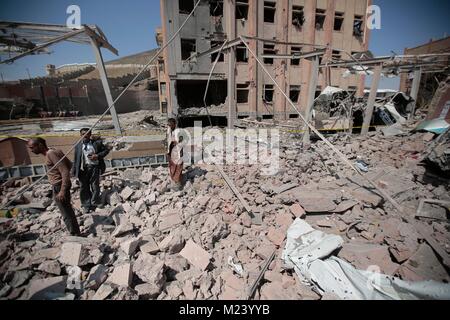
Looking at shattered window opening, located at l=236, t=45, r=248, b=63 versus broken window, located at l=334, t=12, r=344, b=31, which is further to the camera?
broken window, located at l=334, t=12, r=344, b=31

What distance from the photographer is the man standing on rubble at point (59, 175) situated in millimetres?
3273

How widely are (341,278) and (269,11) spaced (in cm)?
2123

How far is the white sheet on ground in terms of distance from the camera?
2479 mm

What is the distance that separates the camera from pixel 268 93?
19.3 metres

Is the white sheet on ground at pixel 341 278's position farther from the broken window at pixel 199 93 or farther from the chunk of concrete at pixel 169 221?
the broken window at pixel 199 93

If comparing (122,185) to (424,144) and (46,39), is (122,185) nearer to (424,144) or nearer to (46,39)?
(46,39)

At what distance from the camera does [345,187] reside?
499cm

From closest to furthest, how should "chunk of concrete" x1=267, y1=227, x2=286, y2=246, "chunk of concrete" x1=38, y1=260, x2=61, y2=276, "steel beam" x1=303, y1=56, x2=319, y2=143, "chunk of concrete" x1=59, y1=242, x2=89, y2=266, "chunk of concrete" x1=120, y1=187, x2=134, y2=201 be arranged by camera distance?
"chunk of concrete" x1=38, y1=260, x2=61, y2=276
"chunk of concrete" x1=59, y1=242, x2=89, y2=266
"chunk of concrete" x1=267, y1=227, x2=286, y2=246
"chunk of concrete" x1=120, y1=187, x2=134, y2=201
"steel beam" x1=303, y1=56, x2=319, y2=143

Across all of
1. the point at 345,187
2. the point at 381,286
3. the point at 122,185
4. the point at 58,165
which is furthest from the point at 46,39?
the point at 381,286

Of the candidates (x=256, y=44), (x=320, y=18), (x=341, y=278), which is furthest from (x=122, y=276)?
(x=320, y=18)

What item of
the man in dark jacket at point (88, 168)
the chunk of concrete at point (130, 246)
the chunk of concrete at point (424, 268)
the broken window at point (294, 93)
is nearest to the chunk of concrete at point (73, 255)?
the chunk of concrete at point (130, 246)

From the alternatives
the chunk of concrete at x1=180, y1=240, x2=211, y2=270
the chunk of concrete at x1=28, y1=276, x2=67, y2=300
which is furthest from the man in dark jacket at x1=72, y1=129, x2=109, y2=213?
the chunk of concrete at x1=180, y1=240, x2=211, y2=270

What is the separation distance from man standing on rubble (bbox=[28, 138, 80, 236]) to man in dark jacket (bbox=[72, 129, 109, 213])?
2.90ft

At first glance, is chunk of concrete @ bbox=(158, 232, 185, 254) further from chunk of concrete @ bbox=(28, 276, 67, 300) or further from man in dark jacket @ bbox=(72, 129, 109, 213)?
man in dark jacket @ bbox=(72, 129, 109, 213)
